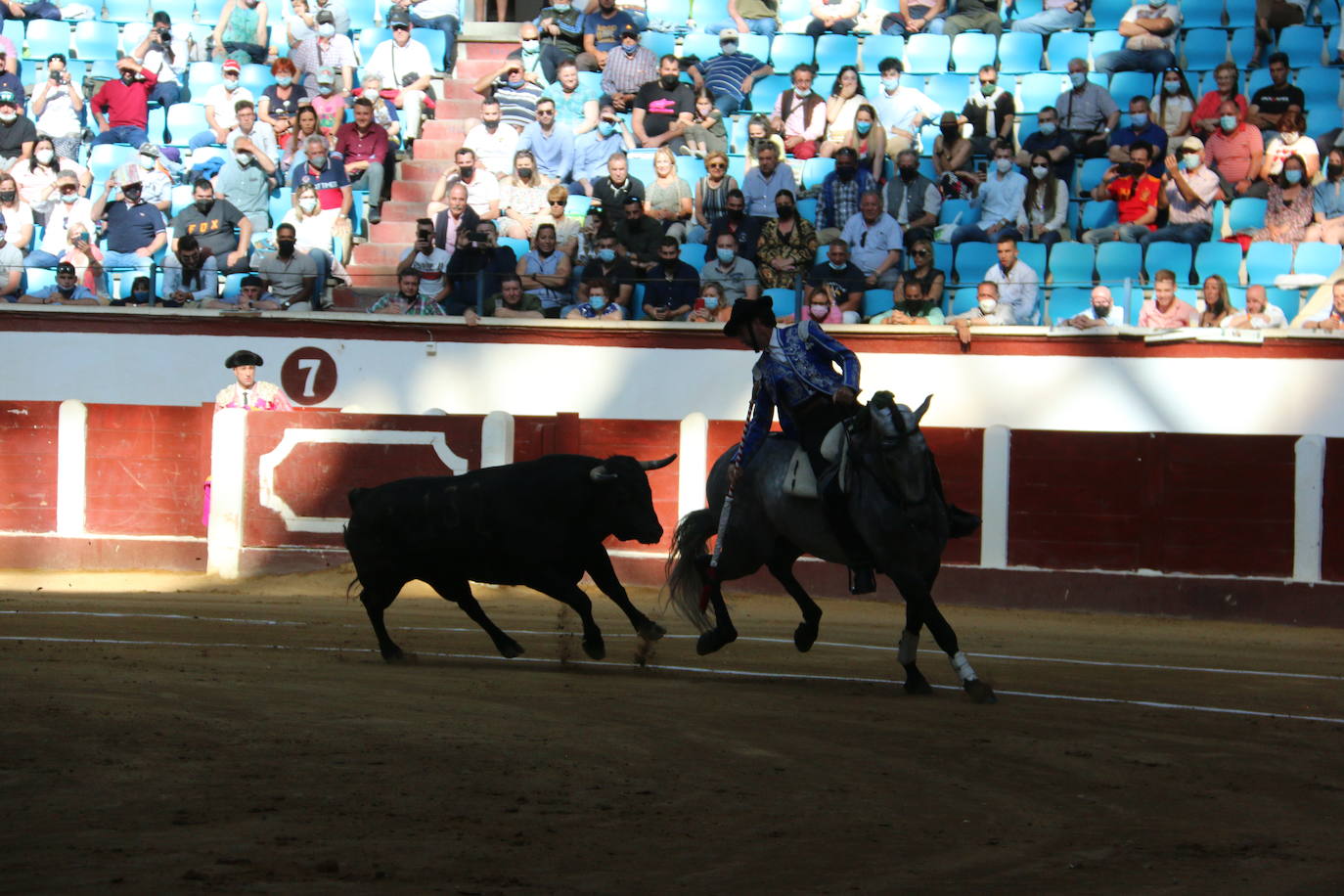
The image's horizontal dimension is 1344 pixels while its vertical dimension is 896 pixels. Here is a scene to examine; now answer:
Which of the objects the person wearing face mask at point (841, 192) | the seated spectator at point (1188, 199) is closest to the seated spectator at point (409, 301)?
the person wearing face mask at point (841, 192)

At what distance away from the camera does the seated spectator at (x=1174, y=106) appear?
46.9 ft

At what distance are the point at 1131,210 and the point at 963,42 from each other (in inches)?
125

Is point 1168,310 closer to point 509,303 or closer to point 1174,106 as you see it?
point 1174,106

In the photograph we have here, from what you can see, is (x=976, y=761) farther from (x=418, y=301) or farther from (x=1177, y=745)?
(x=418, y=301)

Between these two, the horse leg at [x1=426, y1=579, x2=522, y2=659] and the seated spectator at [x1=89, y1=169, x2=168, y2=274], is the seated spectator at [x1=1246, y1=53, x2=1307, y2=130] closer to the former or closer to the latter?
the horse leg at [x1=426, y1=579, x2=522, y2=659]

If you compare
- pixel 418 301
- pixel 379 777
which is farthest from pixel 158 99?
pixel 379 777

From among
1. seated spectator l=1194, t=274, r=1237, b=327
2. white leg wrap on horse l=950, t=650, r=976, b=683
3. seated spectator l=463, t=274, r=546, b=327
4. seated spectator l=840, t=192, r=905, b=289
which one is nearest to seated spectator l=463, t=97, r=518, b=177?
seated spectator l=463, t=274, r=546, b=327

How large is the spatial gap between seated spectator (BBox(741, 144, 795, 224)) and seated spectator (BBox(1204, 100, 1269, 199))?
3433mm

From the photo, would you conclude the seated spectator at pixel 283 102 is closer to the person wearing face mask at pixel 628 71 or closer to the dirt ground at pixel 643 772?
the person wearing face mask at pixel 628 71

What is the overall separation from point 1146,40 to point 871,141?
2.69 meters

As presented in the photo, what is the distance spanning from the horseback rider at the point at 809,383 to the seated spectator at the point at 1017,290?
5.84 m

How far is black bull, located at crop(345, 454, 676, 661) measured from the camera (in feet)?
26.0

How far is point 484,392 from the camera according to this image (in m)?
14.2

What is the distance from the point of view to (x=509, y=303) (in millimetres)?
14062
